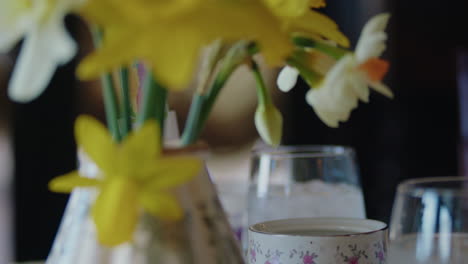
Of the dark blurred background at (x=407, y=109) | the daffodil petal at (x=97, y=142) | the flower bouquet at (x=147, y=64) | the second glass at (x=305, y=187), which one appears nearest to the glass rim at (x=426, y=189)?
the second glass at (x=305, y=187)

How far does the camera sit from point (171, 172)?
0.84ft

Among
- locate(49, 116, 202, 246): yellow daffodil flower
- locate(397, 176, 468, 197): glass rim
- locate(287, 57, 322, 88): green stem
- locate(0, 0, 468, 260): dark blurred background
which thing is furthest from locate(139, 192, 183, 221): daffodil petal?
locate(0, 0, 468, 260): dark blurred background

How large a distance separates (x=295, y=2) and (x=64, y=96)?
162cm

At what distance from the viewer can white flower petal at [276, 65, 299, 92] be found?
373mm

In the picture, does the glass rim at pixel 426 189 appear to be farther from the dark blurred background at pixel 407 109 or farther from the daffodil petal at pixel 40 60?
the dark blurred background at pixel 407 109

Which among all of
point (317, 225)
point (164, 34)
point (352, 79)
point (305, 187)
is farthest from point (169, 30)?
point (305, 187)

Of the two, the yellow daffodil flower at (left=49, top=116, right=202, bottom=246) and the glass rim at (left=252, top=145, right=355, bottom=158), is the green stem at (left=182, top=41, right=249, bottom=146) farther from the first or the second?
the glass rim at (left=252, top=145, right=355, bottom=158)

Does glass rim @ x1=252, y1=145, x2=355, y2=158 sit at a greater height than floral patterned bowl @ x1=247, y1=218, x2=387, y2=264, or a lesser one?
greater

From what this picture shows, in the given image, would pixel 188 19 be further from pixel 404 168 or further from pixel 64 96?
pixel 404 168

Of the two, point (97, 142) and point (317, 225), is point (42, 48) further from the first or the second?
point (317, 225)

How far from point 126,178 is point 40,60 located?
6 centimetres

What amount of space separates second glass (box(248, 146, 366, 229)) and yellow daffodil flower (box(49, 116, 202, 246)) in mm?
315

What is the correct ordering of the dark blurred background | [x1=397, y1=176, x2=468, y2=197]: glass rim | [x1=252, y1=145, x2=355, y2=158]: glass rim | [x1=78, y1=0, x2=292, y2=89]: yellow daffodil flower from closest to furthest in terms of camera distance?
[x1=78, y1=0, x2=292, y2=89]: yellow daffodil flower < [x1=397, y1=176, x2=468, y2=197]: glass rim < [x1=252, y1=145, x2=355, y2=158]: glass rim < the dark blurred background

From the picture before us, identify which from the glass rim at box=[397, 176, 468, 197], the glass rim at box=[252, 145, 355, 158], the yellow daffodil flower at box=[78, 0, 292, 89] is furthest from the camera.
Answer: the glass rim at box=[252, 145, 355, 158]
